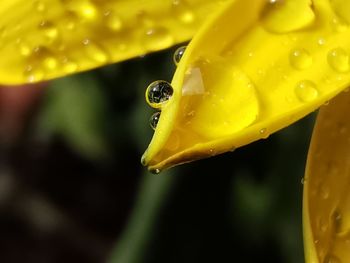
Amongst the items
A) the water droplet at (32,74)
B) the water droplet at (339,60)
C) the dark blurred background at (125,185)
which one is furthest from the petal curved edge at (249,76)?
the dark blurred background at (125,185)

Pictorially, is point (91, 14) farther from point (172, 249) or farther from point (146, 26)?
point (172, 249)

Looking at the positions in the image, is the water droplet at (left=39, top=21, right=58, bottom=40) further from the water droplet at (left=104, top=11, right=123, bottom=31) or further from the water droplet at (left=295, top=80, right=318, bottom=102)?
the water droplet at (left=295, top=80, right=318, bottom=102)

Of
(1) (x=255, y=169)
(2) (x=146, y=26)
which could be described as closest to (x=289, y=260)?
(1) (x=255, y=169)

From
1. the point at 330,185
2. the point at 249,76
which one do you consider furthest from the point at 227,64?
the point at 330,185

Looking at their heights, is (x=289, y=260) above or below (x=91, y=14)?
below

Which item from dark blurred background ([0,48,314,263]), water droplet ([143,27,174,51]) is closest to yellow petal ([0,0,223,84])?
water droplet ([143,27,174,51])

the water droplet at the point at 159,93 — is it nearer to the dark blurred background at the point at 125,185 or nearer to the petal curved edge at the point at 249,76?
the petal curved edge at the point at 249,76
